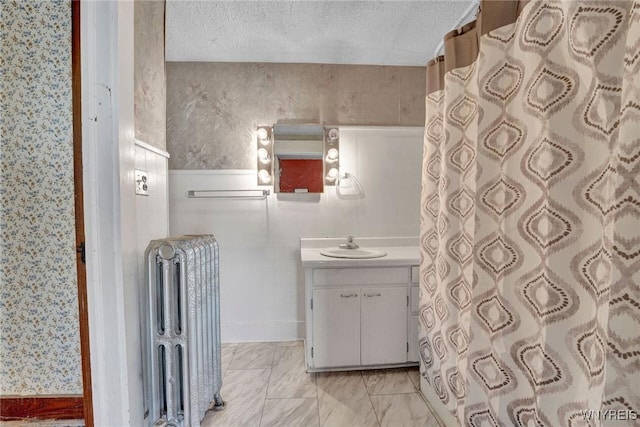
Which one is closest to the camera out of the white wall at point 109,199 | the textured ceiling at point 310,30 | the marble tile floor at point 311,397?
the white wall at point 109,199

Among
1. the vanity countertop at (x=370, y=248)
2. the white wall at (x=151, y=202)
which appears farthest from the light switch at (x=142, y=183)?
the vanity countertop at (x=370, y=248)

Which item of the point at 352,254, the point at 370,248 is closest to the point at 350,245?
the point at 352,254

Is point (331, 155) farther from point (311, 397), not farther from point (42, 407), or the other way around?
point (42, 407)

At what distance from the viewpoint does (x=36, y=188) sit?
0.99m

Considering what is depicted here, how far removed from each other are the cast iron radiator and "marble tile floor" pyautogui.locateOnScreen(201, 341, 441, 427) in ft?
1.06

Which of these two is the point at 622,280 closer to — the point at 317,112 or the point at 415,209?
the point at 415,209

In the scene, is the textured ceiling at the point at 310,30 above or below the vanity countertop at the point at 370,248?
above

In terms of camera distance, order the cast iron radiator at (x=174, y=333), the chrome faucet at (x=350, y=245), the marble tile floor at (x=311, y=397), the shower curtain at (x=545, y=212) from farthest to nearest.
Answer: the chrome faucet at (x=350, y=245) → the marble tile floor at (x=311, y=397) → the cast iron radiator at (x=174, y=333) → the shower curtain at (x=545, y=212)

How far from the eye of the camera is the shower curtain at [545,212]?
25.9 inches

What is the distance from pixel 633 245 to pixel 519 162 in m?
0.40

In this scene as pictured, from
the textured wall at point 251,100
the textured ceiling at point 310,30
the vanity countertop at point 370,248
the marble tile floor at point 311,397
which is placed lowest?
the marble tile floor at point 311,397

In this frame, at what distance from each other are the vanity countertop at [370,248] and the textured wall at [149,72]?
108cm

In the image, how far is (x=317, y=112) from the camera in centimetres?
234

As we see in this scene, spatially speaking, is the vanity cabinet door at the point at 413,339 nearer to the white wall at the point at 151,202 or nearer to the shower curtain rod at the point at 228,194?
the shower curtain rod at the point at 228,194
